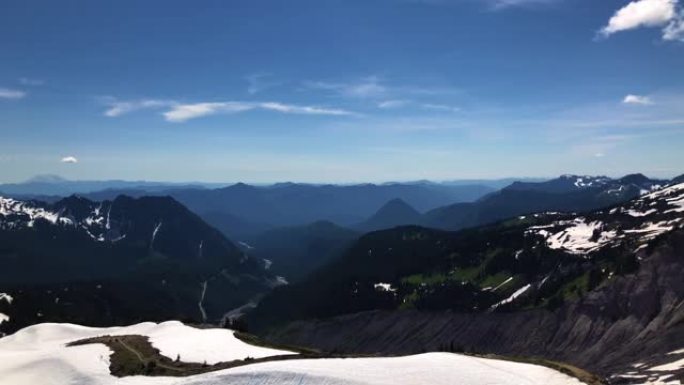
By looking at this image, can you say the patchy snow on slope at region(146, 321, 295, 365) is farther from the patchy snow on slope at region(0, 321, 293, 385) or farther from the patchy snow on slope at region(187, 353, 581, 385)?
the patchy snow on slope at region(187, 353, 581, 385)

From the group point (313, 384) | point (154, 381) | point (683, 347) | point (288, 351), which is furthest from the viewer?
point (683, 347)

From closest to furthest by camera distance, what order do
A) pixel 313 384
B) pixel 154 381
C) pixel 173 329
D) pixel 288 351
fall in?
pixel 313 384, pixel 154 381, pixel 288 351, pixel 173 329

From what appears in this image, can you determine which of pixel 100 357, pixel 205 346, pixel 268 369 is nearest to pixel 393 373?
pixel 268 369

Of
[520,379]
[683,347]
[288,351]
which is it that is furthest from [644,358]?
[520,379]

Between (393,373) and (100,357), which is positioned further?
(100,357)

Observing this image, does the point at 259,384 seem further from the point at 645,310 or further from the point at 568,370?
the point at 645,310

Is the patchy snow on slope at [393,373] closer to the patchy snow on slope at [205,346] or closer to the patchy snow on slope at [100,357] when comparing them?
the patchy snow on slope at [100,357]

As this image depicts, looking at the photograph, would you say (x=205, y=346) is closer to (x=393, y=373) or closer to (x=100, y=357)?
(x=100, y=357)

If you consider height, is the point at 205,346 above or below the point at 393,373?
below

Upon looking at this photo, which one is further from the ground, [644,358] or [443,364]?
[443,364]
